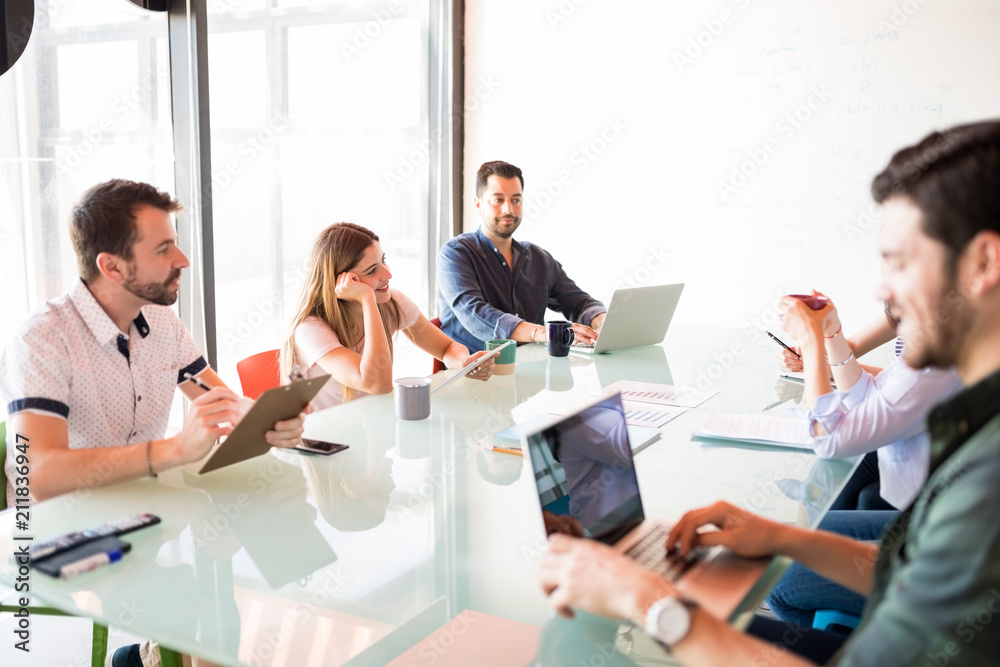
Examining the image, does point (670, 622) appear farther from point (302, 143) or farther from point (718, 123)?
point (718, 123)

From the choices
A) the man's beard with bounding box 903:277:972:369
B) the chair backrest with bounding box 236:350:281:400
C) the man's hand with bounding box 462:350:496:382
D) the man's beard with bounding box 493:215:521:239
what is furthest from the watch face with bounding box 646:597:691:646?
the man's beard with bounding box 493:215:521:239

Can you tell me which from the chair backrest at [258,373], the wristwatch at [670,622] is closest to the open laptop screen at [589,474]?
the wristwatch at [670,622]

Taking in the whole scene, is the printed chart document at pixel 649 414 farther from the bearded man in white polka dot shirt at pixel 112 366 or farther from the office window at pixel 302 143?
the office window at pixel 302 143

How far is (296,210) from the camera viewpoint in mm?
3766

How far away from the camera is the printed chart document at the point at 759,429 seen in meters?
1.89

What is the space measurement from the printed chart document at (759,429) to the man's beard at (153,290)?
4.13 ft

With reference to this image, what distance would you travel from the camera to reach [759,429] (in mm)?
1978

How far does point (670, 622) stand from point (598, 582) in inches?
3.9

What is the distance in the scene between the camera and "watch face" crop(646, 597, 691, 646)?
0.94 m

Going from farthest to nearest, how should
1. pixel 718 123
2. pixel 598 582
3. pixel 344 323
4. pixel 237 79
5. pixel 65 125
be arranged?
pixel 718 123, pixel 237 79, pixel 65 125, pixel 344 323, pixel 598 582

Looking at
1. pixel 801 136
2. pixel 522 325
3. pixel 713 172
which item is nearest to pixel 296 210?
pixel 522 325

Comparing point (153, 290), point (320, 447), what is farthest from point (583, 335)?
point (153, 290)

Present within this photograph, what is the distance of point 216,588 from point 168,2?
8.37 ft

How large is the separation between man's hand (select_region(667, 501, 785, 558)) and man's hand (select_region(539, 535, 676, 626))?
0.26 m
